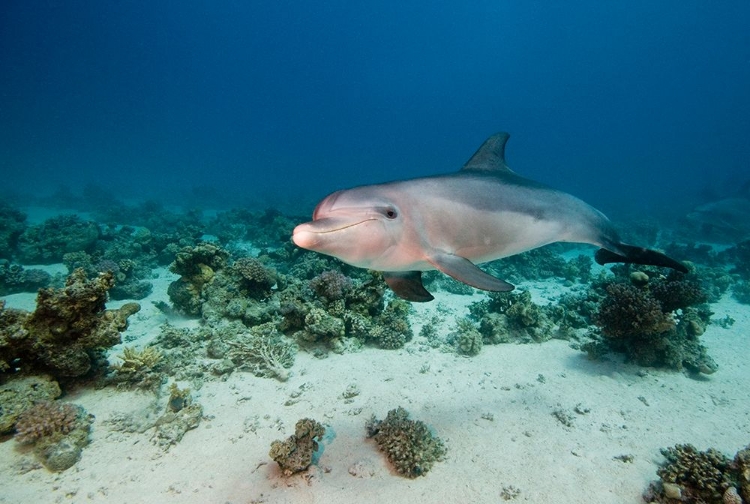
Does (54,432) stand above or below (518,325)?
below

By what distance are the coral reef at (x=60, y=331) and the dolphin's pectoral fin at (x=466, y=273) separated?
429 centimetres

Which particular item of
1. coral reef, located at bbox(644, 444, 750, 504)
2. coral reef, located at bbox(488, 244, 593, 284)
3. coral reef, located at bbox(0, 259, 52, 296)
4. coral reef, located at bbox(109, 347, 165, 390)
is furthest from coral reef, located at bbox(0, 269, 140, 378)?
coral reef, located at bbox(488, 244, 593, 284)

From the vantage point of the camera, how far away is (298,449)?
3.53 m

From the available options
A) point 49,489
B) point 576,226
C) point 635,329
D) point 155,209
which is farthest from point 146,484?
point 155,209

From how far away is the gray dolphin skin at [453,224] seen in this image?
241 centimetres

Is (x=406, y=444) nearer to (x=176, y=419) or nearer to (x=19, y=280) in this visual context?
(x=176, y=419)

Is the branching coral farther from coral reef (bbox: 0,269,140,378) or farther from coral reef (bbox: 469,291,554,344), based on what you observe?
coral reef (bbox: 469,291,554,344)

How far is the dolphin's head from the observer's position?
7.31ft

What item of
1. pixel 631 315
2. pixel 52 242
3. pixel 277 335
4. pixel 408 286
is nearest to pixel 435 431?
pixel 408 286

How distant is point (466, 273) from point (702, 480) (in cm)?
319

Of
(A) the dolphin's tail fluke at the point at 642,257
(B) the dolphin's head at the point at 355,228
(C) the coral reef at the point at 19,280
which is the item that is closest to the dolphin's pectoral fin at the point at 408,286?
(B) the dolphin's head at the point at 355,228

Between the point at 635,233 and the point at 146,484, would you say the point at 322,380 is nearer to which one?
the point at 146,484

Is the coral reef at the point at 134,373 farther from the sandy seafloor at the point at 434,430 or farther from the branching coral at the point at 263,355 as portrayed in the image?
the branching coral at the point at 263,355

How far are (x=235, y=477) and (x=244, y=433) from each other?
66 centimetres
